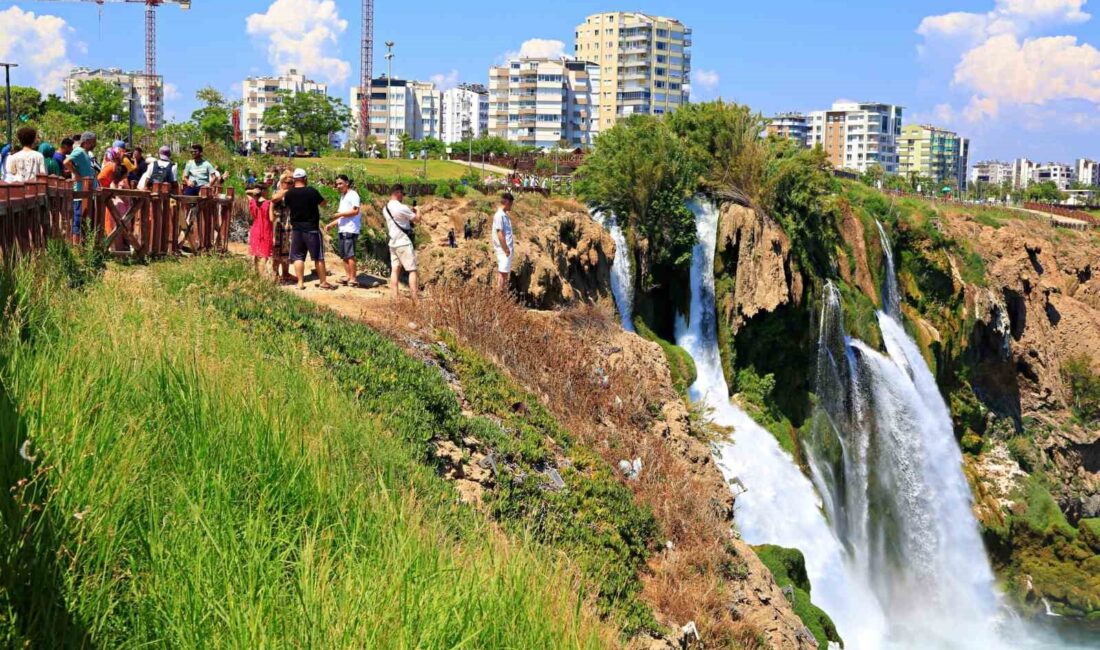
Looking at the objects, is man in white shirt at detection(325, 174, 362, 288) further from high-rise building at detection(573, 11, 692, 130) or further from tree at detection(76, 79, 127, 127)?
high-rise building at detection(573, 11, 692, 130)

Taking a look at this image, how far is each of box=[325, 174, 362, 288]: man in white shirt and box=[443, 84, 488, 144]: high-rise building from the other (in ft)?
513

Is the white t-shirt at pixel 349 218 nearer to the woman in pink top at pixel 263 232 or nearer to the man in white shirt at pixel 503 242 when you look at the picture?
the woman in pink top at pixel 263 232

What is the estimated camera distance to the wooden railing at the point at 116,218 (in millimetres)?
9898

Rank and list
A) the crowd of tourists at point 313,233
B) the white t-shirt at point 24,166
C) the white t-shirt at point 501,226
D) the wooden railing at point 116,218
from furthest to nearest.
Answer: the white t-shirt at point 501,226, the crowd of tourists at point 313,233, the white t-shirt at point 24,166, the wooden railing at point 116,218

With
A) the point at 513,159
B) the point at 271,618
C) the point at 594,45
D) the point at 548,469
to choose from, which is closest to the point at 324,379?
the point at 548,469

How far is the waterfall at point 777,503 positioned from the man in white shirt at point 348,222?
7.32 meters

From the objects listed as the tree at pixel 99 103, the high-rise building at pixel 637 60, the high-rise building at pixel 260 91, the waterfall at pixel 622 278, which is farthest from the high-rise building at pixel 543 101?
the waterfall at pixel 622 278

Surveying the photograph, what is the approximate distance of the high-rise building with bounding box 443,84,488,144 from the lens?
176000mm

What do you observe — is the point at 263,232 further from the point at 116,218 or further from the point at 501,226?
the point at 501,226

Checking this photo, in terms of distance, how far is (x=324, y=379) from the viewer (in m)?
8.55

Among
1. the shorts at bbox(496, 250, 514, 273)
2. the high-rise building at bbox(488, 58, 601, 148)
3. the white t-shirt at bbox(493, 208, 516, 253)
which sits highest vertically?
the high-rise building at bbox(488, 58, 601, 148)

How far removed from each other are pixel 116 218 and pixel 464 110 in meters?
167

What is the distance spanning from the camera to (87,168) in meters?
13.8

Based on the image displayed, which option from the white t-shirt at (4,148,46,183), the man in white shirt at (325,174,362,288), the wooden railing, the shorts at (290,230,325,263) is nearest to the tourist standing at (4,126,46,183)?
the white t-shirt at (4,148,46,183)
